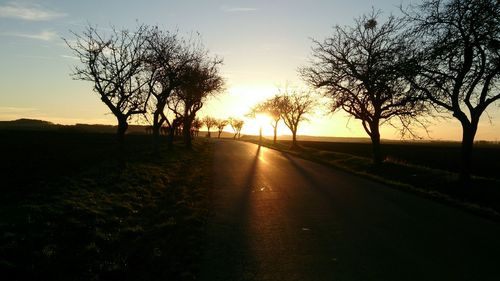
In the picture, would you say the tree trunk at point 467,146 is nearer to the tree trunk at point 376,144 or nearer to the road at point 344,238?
the road at point 344,238

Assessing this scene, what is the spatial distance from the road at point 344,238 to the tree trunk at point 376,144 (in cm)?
1313

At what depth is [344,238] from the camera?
32.1 ft

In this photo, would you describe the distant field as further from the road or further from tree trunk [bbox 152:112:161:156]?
tree trunk [bbox 152:112:161:156]

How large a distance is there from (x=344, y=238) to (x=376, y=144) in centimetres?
2220

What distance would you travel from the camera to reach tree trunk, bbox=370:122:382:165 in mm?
29900

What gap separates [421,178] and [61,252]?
1821cm

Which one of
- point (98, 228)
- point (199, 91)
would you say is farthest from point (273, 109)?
point (98, 228)

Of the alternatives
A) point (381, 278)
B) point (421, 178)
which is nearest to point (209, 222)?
point (381, 278)

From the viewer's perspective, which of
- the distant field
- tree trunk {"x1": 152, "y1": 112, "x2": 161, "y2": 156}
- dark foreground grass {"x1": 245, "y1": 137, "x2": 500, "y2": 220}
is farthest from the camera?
tree trunk {"x1": 152, "y1": 112, "x2": 161, "y2": 156}

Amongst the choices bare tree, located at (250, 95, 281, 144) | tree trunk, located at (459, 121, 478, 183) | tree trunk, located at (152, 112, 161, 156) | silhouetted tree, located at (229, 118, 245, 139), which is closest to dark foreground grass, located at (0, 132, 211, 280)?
tree trunk, located at (459, 121, 478, 183)

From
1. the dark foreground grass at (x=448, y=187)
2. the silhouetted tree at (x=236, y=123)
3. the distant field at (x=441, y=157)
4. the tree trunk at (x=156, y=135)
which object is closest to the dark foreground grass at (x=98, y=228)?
the dark foreground grass at (x=448, y=187)

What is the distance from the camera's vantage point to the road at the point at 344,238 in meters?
7.51

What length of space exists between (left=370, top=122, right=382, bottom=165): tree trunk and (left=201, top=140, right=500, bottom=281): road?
13.1 metres

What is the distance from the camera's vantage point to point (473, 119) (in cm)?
1983
